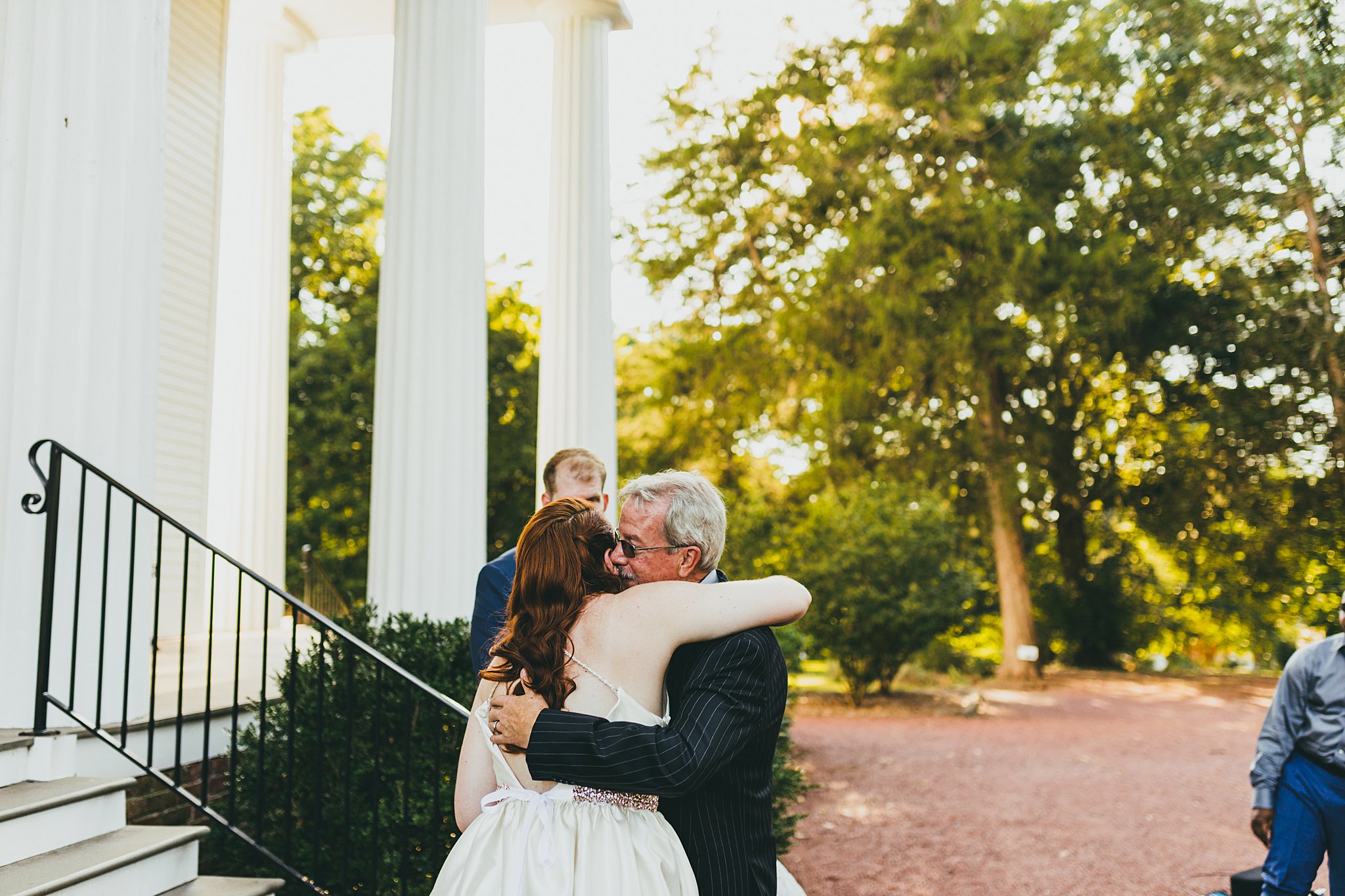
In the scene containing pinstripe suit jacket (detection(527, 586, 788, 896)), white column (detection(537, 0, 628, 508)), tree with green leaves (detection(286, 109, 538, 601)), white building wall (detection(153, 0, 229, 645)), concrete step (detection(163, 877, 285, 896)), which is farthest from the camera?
tree with green leaves (detection(286, 109, 538, 601))

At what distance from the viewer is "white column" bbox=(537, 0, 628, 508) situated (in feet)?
33.0

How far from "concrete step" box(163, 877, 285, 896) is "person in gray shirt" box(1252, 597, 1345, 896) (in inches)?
163

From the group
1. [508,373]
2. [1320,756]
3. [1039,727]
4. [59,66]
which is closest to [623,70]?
[508,373]

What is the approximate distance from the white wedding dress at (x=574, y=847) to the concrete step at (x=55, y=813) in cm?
220

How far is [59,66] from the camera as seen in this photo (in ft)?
15.5

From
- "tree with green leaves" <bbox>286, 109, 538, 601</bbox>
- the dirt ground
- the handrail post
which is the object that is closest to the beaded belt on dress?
the handrail post

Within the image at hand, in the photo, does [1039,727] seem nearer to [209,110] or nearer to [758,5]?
[209,110]

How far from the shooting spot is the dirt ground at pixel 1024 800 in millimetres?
6953

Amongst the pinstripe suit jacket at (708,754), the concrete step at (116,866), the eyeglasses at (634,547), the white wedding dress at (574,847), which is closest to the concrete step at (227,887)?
the concrete step at (116,866)

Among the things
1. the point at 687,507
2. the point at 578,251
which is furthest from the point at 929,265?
the point at 687,507

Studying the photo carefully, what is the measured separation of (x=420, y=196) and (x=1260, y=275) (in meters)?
16.7

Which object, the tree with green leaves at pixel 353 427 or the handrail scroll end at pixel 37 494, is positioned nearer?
the handrail scroll end at pixel 37 494

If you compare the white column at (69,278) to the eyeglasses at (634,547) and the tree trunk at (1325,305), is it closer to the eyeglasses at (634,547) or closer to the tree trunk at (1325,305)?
the eyeglasses at (634,547)

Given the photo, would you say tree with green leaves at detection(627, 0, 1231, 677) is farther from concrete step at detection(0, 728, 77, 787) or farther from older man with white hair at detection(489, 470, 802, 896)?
older man with white hair at detection(489, 470, 802, 896)
